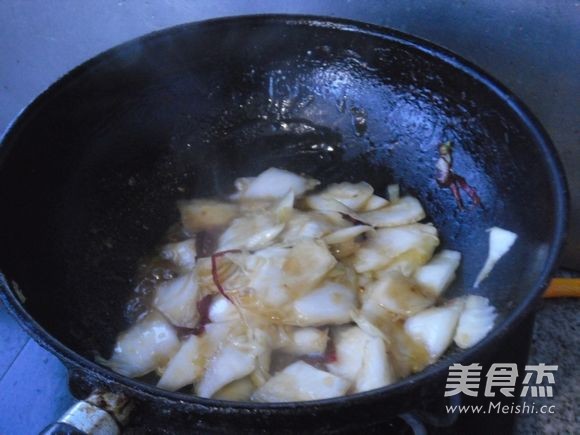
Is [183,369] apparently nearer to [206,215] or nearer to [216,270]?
[216,270]

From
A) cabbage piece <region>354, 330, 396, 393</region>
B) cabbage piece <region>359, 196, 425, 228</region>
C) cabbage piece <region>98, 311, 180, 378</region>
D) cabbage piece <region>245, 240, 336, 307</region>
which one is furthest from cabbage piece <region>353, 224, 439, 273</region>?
cabbage piece <region>98, 311, 180, 378</region>

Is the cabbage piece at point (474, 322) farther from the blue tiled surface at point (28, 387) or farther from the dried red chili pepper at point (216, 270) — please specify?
the blue tiled surface at point (28, 387)

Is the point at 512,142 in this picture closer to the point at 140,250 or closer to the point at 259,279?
the point at 259,279

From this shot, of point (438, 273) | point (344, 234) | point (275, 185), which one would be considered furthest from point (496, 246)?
point (275, 185)

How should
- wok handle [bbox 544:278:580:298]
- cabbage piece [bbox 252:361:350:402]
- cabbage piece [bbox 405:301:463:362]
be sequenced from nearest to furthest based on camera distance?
cabbage piece [bbox 252:361:350:402] → cabbage piece [bbox 405:301:463:362] → wok handle [bbox 544:278:580:298]

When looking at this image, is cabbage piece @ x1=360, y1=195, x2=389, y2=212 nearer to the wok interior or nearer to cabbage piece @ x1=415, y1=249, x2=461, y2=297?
the wok interior

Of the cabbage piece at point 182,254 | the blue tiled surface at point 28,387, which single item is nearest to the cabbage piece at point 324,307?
the cabbage piece at point 182,254

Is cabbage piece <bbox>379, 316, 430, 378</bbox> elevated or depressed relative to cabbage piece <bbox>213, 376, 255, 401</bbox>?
elevated
